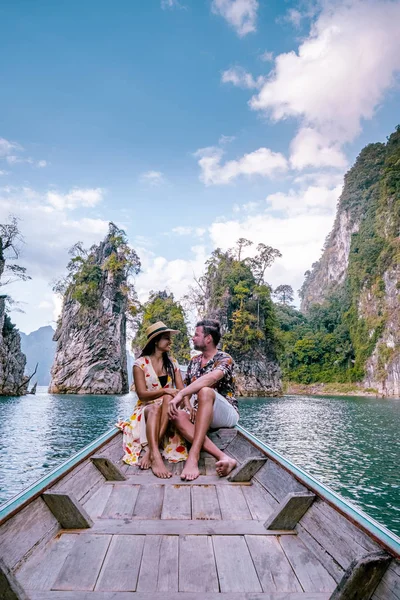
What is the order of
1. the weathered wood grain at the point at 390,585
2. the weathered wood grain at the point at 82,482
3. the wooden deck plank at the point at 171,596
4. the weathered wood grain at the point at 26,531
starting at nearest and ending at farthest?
the weathered wood grain at the point at 390,585, the wooden deck plank at the point at 171,596, the weathered wood grain at the point at 26,531, the weathered wood grain at the point at 82,482

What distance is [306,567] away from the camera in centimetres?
184

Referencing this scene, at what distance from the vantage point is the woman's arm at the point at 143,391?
3.74m

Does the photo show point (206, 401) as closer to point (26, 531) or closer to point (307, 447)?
point (26, 531)

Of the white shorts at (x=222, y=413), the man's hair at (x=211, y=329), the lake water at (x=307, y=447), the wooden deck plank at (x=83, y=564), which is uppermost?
the man's hair at (x=211, y=329)

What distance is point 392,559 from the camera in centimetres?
152

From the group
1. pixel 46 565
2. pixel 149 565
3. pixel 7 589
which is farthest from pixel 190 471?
pixel 7 589

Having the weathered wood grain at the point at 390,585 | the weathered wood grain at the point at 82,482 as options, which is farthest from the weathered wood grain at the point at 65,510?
the weathered wood grain at the point at 390,585

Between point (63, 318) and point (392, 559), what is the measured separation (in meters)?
44.2

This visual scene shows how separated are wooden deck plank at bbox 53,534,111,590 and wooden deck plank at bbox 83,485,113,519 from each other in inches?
14.7

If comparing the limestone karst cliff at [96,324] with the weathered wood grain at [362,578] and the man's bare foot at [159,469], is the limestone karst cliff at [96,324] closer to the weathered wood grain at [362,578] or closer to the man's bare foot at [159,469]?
the man's bare foot at [159,469]

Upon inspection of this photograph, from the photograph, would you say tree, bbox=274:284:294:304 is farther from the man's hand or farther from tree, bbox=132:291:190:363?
the man's hand

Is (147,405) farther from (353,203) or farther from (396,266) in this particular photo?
(353,203)

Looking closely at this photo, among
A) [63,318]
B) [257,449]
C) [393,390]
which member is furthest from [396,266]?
[257,449]

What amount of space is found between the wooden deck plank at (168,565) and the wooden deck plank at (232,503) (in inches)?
19.7
